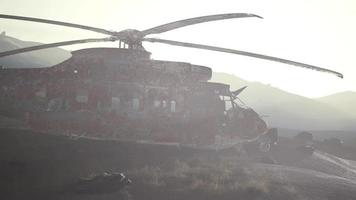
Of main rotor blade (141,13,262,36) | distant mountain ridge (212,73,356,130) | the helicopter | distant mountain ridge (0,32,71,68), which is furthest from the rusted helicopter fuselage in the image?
distant mountain ridge (212,73,356,130)

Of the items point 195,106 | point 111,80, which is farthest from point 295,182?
point 111,80

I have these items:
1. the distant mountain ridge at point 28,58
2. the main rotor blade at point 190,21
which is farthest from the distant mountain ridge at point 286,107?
the main rotor blade at point 190,21

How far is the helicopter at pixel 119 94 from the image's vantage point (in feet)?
43.4

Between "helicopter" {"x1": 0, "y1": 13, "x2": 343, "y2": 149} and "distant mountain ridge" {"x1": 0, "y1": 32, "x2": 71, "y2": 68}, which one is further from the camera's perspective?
"distant mountain ridge" {"x1": 0, "y1": 32, "x2": 71, "y2": 68}

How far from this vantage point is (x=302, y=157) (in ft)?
63.3

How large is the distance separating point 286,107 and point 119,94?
14169 cm

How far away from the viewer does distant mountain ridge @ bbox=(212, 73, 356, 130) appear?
127 m

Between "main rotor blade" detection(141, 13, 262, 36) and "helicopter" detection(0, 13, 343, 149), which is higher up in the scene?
"main rotor blade" detection(141, 13, 262, 36)

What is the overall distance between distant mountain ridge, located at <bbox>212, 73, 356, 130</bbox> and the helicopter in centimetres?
10614

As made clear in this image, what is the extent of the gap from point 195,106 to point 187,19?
440cm

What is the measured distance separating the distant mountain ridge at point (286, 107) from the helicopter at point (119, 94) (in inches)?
4179

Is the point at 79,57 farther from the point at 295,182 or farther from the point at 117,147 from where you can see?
the point at 295,182

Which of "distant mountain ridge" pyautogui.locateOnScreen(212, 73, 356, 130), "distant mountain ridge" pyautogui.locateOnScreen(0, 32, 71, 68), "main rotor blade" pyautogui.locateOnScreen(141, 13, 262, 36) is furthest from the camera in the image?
"distant mountain ridge" pyautogui.locateOnScreen(212, 73, 356, 130)

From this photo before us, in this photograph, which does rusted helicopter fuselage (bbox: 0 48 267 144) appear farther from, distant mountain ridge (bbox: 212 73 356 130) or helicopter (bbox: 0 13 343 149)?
distant mountain ridge (bbox: 212 73 356 130)
